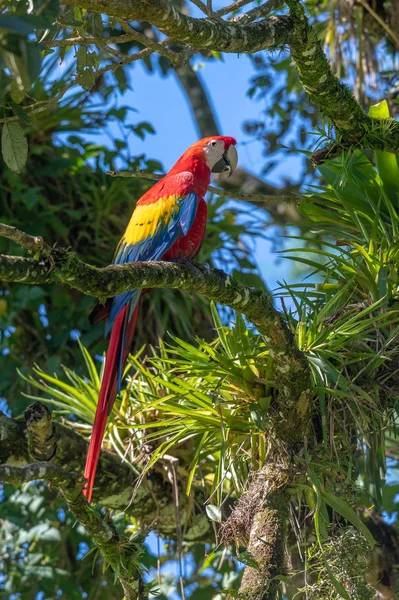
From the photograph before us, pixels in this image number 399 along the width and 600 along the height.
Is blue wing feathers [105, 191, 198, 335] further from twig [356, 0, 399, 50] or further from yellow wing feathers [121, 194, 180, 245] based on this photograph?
twig [356, 0, 399, 50]

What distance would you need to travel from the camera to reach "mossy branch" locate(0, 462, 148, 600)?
5.06ft

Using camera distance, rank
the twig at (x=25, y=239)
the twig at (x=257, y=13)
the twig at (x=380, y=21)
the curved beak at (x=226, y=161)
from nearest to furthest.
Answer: the twig at (x=25, y=239) < the twig at (x=257, y=13) < the curved beak at (x=226, y=161) < the twig at (x=380, y=21)

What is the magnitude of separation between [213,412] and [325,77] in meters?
0.81

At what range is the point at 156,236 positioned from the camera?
7.48ft

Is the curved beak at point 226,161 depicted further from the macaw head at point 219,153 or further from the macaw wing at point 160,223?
the macaw wing at point 160,223

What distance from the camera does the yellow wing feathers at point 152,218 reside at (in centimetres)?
229

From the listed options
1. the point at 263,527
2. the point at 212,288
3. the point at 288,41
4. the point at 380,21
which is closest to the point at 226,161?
the point at 380,21

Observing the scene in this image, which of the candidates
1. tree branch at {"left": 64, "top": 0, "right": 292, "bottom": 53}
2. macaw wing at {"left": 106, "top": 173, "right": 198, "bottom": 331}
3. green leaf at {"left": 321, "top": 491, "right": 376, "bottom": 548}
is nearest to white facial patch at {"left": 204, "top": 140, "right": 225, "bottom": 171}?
macaw wing at {"left": 106, "top": 173, "right": 198, "bottom": 331}

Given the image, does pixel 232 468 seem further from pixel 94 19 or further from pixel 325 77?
pixel 94 19

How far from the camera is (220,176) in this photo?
13.2 feet

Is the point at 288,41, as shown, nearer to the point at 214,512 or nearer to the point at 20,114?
the point at 20,114

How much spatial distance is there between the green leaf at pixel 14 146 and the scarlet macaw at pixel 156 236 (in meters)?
0.68

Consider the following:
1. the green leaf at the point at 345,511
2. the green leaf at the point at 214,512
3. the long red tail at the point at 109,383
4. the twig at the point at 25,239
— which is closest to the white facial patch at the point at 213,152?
the long red tail at the point at 109,383

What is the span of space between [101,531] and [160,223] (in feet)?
3.18
